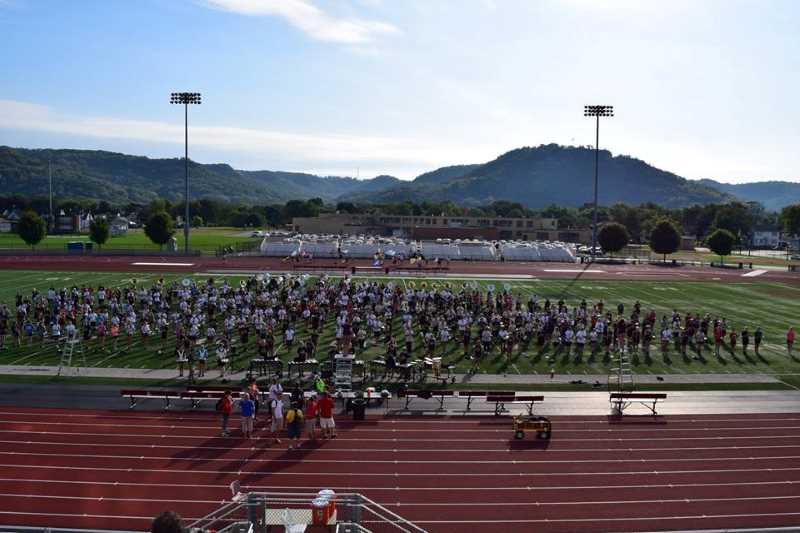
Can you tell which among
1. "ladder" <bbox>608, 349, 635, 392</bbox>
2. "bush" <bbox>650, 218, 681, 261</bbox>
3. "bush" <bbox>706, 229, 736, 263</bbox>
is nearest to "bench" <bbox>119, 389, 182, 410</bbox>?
"ladder" <bbox>608, 349, 635, 392</bbox>

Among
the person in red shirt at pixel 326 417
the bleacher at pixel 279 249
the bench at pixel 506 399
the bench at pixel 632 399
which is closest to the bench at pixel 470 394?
the bench at pixel 506 399

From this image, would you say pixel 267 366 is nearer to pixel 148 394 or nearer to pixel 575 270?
pixel 148 394

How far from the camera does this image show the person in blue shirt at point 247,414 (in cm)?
1591

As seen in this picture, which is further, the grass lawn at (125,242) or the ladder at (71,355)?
the grass lawn at (125,242)

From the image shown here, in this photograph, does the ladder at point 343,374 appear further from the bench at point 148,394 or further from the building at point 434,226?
the building at point 434,226

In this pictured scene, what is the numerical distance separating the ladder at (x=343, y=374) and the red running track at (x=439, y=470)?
2.44 meters

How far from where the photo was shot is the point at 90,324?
27.0 m

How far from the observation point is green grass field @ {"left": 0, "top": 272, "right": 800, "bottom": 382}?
23984 mm

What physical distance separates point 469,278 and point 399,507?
38992mm

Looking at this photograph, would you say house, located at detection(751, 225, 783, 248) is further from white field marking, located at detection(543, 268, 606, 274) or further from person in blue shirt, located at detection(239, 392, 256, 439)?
person in blue shirt, located at detection(239, 392, 256, 439)

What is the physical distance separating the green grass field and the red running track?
237 inches

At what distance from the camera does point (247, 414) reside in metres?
15.9

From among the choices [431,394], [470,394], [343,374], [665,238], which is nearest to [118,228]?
[665,238]

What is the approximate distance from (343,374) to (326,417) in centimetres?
413
